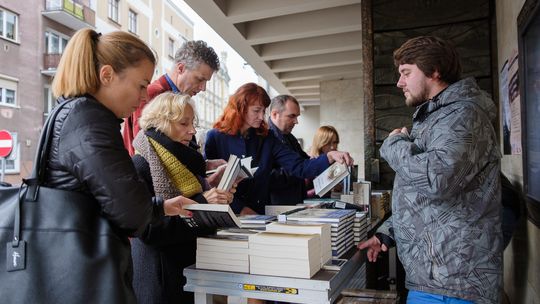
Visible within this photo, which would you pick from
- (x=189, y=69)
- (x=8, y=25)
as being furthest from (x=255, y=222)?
(x=8, y=25)

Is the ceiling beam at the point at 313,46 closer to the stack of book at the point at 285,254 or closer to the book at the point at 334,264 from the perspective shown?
the book at the point at 334,264

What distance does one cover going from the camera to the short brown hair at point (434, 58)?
1417 mm

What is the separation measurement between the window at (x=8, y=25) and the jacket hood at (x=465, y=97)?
301 cm

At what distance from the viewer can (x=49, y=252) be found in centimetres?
99

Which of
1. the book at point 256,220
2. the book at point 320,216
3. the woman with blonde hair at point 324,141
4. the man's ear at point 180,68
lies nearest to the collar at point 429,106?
the book at point 320,216

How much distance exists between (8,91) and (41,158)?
2323mm

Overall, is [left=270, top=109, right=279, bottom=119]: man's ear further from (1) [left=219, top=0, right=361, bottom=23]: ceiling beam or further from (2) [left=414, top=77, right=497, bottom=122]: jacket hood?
(2) [left=414, top=77, right=497, bottom=122]: jacket hood

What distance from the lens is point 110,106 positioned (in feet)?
3.86

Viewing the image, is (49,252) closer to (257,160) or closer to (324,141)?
(257,160)

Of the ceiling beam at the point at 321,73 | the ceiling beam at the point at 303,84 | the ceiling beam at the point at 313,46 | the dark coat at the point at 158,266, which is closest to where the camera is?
the dark coat at the point at 158,266

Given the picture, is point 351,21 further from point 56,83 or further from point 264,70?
point 56,83

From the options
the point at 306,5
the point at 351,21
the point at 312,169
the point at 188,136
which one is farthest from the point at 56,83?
the point at 351,21

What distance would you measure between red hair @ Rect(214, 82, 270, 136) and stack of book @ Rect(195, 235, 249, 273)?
3.45 feet

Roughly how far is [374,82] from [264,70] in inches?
158
